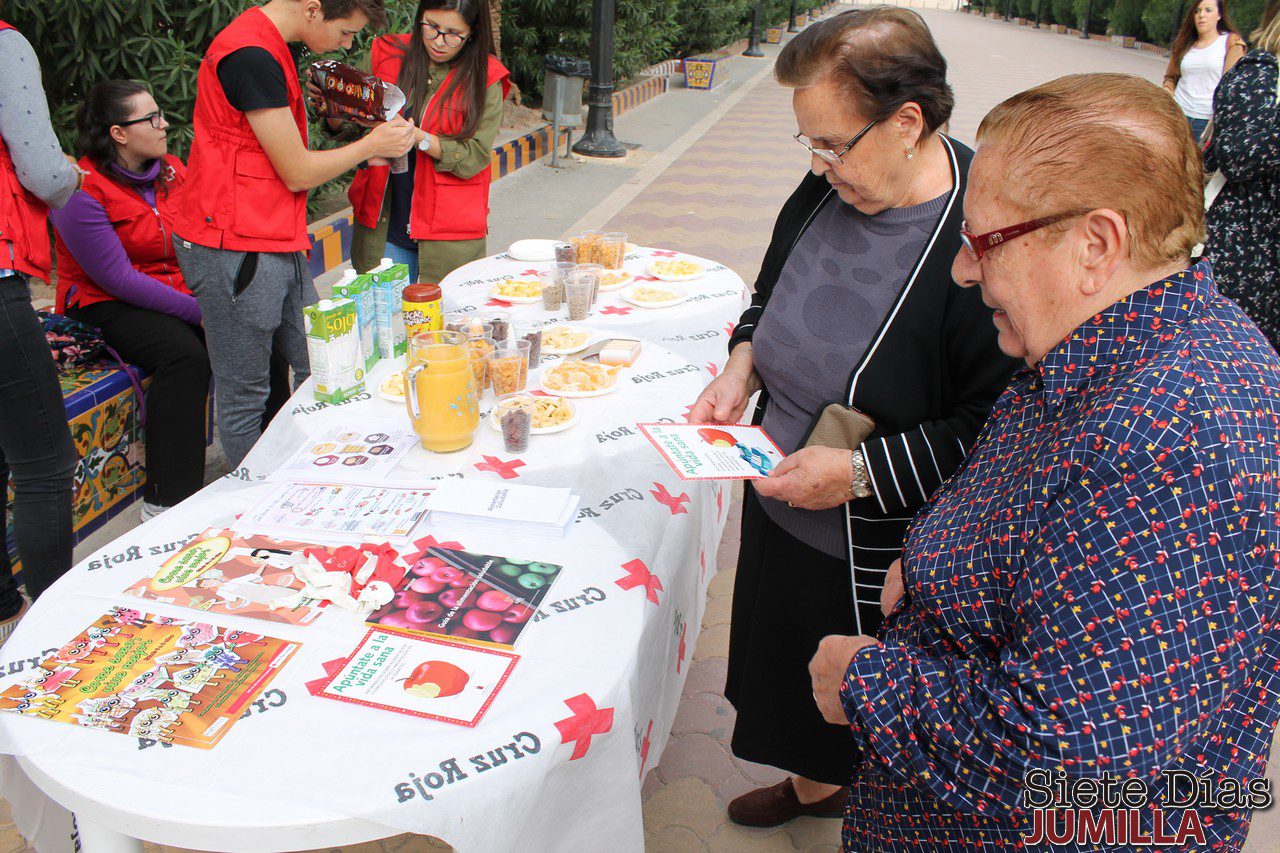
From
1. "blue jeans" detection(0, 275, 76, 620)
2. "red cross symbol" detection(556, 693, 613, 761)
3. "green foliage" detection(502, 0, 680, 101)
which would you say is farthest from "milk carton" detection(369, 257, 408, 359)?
"green foliage" detection(502, 0, 680, 101)

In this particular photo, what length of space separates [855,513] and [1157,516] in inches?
36.6

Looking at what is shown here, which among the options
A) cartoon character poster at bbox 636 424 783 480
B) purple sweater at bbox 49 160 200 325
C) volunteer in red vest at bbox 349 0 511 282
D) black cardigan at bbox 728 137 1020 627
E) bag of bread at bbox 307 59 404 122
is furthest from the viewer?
volunteer in red vest at bbox 349 0 511 282

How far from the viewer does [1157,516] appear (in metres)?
0.95

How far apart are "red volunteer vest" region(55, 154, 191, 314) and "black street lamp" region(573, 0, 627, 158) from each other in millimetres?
6511

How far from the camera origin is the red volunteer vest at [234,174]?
277cm

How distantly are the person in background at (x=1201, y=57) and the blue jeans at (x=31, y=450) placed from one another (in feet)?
25.7

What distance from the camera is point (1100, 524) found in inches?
38.4

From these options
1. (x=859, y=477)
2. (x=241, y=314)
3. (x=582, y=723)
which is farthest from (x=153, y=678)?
(x=241, y=314)

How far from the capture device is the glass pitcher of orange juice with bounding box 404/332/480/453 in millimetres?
2088

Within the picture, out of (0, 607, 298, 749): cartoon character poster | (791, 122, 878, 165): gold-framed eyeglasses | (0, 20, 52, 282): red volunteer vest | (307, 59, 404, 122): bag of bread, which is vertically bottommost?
(0, 607, 298, 749): cartoon character poster

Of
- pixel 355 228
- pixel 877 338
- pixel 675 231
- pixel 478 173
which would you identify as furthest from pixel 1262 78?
pixel 675 231

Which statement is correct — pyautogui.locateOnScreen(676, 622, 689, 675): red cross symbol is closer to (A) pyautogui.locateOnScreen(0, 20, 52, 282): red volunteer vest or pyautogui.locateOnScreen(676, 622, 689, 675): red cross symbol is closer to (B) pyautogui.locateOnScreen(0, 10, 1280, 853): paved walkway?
(B) pyautogui.locateOnScreen(0, 10, 1280, 853): paved walkway

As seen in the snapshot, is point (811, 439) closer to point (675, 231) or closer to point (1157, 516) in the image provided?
point (1157, 516)

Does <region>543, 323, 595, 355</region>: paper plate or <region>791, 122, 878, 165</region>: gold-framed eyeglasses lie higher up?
<region>791, 122, 878, 165</region>: gold-framed eyeglasses
